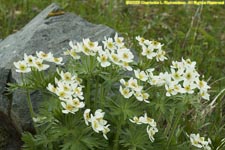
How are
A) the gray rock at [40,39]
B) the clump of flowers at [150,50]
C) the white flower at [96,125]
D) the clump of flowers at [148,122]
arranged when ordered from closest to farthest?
the white flower at [96,125]
the clump of flowers at [148,122]
the clump of flowers at [150,50]
the gray rock at [40,39]

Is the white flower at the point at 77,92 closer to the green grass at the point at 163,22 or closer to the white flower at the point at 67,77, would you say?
the white flower at the point at 67,77

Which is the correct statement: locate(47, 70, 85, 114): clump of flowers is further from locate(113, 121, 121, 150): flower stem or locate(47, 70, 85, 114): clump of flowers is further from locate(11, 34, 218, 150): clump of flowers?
locate(113, 121, 121, 150): flower stem

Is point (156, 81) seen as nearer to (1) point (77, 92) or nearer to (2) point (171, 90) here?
(2) point (171, 90)

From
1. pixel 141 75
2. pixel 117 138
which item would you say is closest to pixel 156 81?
pixel 141 75

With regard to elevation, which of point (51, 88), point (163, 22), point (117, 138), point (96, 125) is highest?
point (51, 88)

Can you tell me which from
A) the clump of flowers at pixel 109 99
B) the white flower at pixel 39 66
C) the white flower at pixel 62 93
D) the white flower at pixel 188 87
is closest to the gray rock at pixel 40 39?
the clump of flowers at pixel 109 99

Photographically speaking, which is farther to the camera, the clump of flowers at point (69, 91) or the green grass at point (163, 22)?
the green grass at point (163, 22)
